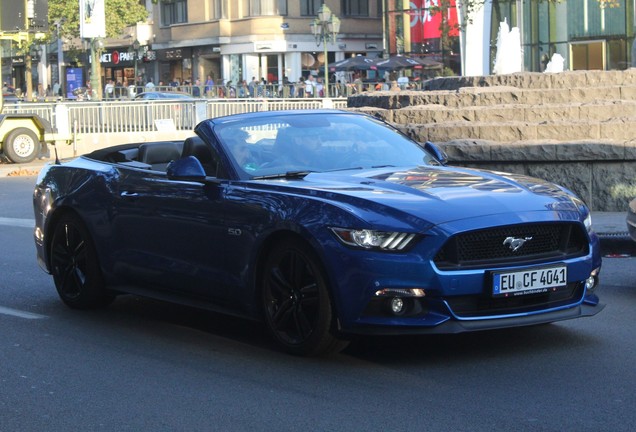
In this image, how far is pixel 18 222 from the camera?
52.8 feet

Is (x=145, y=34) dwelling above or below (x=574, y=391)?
above

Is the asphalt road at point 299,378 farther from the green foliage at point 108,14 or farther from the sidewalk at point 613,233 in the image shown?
the green foliage at point 108,14

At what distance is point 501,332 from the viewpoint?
7.42 m

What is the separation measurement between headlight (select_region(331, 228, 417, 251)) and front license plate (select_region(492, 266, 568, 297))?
52cm

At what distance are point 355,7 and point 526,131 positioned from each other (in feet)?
191

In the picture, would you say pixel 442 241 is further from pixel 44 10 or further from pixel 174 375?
pixel 44 10

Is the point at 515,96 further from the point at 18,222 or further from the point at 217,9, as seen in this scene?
the point at 217,9

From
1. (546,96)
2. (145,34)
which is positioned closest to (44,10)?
(546,96)

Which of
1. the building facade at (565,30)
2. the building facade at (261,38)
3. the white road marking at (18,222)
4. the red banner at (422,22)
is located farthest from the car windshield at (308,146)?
the building facade at (261,38)

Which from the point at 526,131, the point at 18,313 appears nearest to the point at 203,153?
the point at 18,313

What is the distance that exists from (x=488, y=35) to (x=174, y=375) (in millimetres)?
44270

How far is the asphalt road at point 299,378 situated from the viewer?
552 centimetres

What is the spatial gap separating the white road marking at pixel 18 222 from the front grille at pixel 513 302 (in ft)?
33.0

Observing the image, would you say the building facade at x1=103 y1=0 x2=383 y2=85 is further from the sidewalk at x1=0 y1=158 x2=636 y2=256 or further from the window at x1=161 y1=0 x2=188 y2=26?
the sidewalk at x1=0 y1=158 x2=636 y2=256
